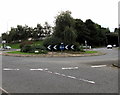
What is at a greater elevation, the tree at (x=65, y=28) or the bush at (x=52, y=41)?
the tree at (x=65, y=28)

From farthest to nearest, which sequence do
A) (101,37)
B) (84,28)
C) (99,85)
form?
(101,37) → (84,28) → (99,85)

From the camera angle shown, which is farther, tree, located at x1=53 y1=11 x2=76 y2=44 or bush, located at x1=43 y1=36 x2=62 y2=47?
tree, located at x1=53 y1=11 x2=76 y2=44

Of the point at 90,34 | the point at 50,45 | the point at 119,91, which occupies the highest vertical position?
the point at 90,34

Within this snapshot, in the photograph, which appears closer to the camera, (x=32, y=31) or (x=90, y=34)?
(x=90, y=34)

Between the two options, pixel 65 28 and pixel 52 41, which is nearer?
pixel 52 41

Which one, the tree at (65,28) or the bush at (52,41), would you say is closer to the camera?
the bush at (52,41)

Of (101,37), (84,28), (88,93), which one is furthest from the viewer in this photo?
(101,37)

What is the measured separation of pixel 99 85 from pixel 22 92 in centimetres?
312

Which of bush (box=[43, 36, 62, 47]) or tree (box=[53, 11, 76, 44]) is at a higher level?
tree (box=[53, 11, 76, 44])

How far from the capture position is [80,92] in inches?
259

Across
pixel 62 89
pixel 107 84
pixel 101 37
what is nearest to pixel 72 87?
pixel 62 89

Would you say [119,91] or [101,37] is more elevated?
[101,37]

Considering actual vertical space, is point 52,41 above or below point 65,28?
below

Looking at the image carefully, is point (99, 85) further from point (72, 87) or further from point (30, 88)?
point (30, 88)
